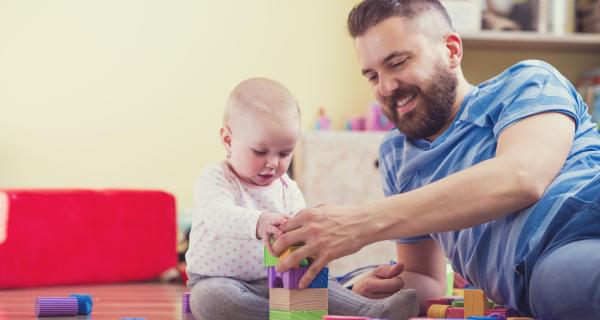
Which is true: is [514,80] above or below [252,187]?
above

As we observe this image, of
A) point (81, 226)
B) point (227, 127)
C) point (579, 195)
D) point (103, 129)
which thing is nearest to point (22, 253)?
point (81, 226)

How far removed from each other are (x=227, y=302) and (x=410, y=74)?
57 centimetres

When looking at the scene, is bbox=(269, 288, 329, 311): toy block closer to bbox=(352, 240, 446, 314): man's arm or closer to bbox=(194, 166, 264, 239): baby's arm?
bbox=(194, 166, 264, 239): baby's arm

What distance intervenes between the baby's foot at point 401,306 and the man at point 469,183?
141 mm

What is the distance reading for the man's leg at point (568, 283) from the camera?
114 cm

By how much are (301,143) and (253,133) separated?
5.61 feet

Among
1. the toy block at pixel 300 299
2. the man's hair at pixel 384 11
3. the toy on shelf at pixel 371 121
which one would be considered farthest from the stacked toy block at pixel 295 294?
the toy on shelf at pixel 371 121

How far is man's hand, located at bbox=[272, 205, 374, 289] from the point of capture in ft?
4.04

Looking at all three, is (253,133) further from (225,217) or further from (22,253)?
(22,253)

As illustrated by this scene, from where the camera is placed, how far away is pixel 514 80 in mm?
1475

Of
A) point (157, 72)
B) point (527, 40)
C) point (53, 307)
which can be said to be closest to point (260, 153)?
point (53, 307)

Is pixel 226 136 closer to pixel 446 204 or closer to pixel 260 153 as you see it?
pixel 260 153

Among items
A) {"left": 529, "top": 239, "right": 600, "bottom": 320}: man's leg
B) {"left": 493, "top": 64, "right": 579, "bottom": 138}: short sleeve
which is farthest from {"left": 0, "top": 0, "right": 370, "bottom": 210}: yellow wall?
{"left": 529, "top": 239, "right": 600, "bottom": 320}: man's leg

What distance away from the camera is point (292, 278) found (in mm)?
1257
